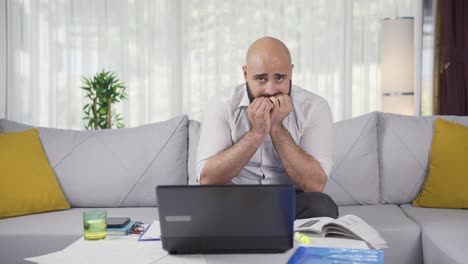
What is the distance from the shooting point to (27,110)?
525 centimetres

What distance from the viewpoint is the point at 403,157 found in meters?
2.88

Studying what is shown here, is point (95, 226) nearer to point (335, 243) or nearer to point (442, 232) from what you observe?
Answer: point (335, 243)

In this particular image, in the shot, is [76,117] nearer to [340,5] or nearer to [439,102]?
[340,5]

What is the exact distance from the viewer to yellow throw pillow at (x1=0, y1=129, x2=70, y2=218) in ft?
8.73

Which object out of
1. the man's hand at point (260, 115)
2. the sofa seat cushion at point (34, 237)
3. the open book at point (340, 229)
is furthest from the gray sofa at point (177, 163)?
the open book at point (340, 229)

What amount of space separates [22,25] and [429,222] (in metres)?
4.01

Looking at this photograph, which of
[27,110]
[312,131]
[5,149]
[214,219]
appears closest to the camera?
[214,219]

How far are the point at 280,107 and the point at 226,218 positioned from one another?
2.94ft

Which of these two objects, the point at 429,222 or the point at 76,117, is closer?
the point at 429,222

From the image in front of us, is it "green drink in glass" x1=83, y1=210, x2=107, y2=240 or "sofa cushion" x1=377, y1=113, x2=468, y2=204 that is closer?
"green drink in glass" x1=83, y1=210, x2=107, y2=240

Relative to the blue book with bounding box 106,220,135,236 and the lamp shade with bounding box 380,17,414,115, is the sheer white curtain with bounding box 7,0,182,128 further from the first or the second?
the blue book with bounding box 106,220,135,236

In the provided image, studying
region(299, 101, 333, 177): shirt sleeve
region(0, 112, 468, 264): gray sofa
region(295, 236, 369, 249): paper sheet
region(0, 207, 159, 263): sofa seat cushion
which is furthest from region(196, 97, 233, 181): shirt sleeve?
region(295, 236, 369, 249): paper sheet

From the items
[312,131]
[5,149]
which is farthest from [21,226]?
[312,131]

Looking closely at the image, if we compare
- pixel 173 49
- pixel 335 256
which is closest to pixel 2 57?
pixel 173 49
